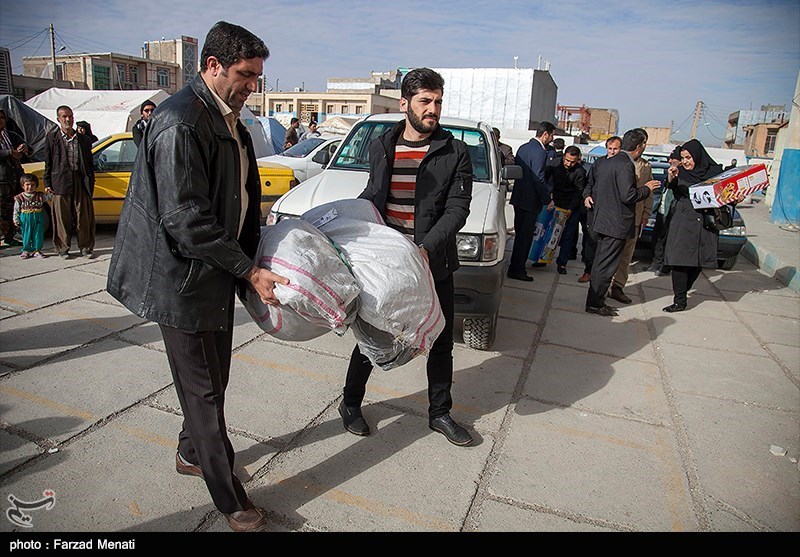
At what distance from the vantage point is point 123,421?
3.22 metres

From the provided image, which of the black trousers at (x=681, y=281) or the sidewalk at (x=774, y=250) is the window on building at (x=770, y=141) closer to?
the sidewalk at (x=774, y=250)

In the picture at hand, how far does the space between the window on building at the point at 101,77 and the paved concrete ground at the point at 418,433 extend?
196 feet

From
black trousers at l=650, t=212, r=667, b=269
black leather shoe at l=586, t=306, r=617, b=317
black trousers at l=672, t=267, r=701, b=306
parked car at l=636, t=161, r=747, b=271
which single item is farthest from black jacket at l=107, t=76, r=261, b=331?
parked car at l=636, t=161, r=747, b=271

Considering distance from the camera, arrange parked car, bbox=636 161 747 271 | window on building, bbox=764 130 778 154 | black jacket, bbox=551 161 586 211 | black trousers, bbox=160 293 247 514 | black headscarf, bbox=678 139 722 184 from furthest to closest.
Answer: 1. window on building, bbox=764 130 778 154
2. parked car, bbox=636 161 747 271
3. black jacket, bbox=551 161 586 211
4. black headscarf, bbox=678 139 722 184
5. black trousers, bbox=160 293 247 514

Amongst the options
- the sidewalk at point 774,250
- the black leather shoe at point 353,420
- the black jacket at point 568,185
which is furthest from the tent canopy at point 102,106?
the sidewalk at point 774,250

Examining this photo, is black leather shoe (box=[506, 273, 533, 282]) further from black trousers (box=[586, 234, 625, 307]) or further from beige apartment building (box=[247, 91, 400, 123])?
beige apartment building (box=[247, 91, 400, 123])

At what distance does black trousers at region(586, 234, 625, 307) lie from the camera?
5805 mm

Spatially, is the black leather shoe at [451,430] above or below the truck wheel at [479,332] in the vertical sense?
below

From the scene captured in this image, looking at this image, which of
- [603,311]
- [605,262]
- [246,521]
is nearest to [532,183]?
[605,262]

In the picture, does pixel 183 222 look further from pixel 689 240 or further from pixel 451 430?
pixel 689 240

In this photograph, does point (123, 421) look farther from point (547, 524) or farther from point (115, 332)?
point (547, 524)

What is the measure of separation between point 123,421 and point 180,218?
6.20 feet

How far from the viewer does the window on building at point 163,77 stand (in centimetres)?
6229
